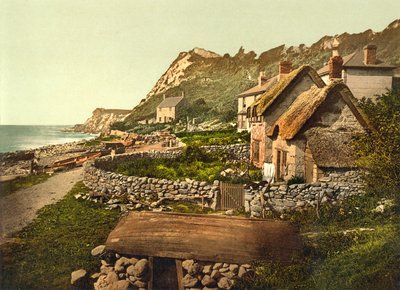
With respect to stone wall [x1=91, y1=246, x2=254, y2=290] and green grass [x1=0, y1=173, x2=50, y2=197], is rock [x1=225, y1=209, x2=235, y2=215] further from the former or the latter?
green grass [x1=0, y1=173, x2=50, y2=197]

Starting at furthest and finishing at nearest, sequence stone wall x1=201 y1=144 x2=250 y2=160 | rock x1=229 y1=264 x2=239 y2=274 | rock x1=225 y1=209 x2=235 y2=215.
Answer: stone wall x1=201 y1=144 x2=250 y2=160 → rock x1=225 y1=209 x2=235 y2=215 → rock x1=229 y1=264 x2=239 y2=274

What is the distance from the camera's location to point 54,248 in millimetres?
8383

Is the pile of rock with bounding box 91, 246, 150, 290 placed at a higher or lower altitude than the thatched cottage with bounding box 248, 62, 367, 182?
lower

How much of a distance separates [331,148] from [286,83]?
438 centimetres

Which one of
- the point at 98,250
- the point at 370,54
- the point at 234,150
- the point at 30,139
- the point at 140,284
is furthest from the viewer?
the point at 30,139

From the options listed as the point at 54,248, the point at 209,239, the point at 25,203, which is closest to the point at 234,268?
the point at 209,239

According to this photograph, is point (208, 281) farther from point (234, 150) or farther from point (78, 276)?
point (234, 150)

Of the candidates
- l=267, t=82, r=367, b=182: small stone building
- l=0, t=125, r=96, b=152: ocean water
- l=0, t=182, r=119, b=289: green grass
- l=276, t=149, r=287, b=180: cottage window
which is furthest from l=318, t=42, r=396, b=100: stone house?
l=0, t=125, r=96, b=152: ocean water

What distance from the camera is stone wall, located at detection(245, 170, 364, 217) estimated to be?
31.1 feet

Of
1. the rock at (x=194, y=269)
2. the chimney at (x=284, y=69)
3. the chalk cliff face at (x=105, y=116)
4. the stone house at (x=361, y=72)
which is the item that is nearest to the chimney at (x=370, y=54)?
the stone house at (x=361, y=72)

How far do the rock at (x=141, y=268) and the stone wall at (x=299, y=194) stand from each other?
3.50 m

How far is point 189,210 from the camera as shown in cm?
1027

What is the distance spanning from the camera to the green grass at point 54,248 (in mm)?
7652

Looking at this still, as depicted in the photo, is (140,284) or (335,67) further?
(335,67)
